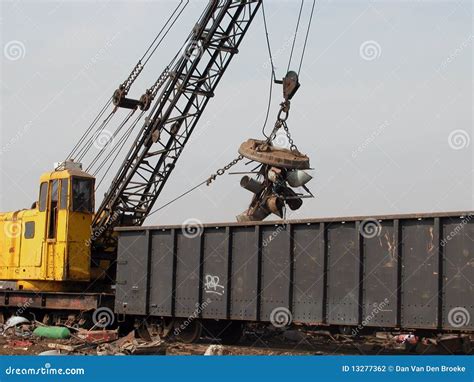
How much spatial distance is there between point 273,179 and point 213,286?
2539 millimetres

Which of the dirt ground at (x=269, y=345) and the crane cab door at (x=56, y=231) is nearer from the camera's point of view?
the dirt ground at (x=269, y=345)

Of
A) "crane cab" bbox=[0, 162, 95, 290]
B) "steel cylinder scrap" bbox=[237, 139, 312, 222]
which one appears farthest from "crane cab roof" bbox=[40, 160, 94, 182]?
"steel cylinder scrap" bbox=[237, 139, 312, 222]

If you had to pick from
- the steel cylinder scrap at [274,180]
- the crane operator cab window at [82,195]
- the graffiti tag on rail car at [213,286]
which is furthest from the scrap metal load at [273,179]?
the crane operator cab window at [82,195]

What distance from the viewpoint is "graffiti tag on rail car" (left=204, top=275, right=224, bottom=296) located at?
14.0 meters

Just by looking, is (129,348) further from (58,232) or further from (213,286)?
(58,232)

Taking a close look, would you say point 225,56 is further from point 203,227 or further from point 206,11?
point 203,227

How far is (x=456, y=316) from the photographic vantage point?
1114 centimetres

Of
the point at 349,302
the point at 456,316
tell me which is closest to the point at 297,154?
the point at 349,302

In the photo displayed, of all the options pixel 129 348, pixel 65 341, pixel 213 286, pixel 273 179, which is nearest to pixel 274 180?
pixel 273 179

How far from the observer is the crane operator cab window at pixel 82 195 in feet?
59.4

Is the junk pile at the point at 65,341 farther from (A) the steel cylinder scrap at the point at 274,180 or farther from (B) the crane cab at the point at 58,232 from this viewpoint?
(A) the steel cylinder scrap at the point at 274,180

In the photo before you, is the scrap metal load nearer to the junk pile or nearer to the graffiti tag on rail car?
the graffiti tag on rail car

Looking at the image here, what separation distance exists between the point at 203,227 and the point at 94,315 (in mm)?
3986

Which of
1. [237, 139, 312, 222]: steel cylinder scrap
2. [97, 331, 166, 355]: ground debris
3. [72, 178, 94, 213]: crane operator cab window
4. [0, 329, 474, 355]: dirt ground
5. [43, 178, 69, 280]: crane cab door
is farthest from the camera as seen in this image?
[72, 178, 94, 213]: crane operator cab window
